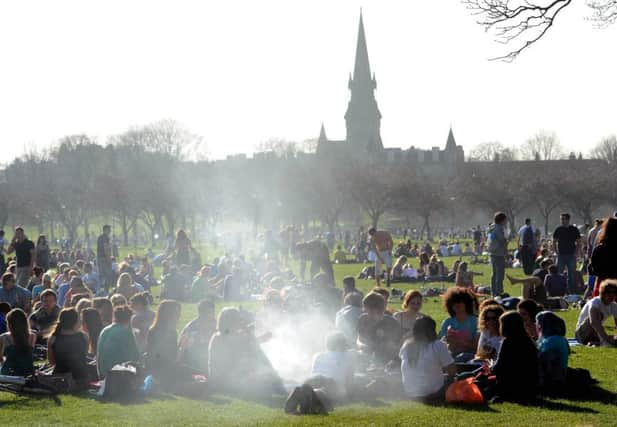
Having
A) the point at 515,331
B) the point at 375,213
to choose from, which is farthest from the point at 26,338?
the point at 375,213

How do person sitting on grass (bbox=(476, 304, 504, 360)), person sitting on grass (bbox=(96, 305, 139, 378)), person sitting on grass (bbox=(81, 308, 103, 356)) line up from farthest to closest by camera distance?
person sitting on grass (bbox=(81, 308, 103, 356)) < person sitting on grass (bbox=(96, 305, 139, 378)) < person sitting on grass (bbox=(476, 304, 504, 360))

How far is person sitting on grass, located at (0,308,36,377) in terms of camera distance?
10.8 metres

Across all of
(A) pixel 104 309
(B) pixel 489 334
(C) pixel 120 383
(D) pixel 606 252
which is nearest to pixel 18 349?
(C) pixel 120 383

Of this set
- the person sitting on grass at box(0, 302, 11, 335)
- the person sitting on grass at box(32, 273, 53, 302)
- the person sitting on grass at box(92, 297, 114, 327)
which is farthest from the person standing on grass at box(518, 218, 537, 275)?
the person sitting on grass at box(0, 302, 11, 335)

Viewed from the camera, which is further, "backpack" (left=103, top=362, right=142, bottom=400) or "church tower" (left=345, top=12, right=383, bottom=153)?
"church tower" (left=345, top=12, right=383, bottom=153)

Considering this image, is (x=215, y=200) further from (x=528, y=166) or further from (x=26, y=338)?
(x=26, y=338)

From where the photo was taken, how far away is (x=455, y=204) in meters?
88.9

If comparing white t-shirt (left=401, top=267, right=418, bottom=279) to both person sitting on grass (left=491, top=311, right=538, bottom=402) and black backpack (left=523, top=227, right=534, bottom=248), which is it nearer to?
black backpack (left=523, top=227, right=534, bottom=248)

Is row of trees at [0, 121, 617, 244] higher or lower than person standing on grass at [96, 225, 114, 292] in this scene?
higher

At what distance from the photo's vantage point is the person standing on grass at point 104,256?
22.5 m

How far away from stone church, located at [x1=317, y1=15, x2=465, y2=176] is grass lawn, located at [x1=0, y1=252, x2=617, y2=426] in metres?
124

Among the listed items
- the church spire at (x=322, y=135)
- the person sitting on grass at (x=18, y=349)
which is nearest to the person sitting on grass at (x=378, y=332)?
the person sitting on grass at (x=18, y=349)

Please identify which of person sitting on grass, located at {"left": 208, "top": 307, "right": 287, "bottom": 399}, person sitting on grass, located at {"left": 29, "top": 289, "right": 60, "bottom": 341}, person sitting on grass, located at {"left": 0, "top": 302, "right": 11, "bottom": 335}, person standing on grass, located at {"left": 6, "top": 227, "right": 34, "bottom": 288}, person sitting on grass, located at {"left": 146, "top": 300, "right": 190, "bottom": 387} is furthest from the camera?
person standing on grass, located at {"left": 6, "top": 227, "right": 34, "bottom": 288}

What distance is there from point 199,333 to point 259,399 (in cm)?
175
